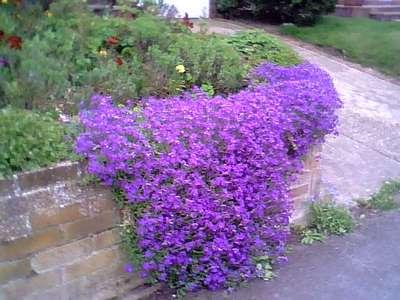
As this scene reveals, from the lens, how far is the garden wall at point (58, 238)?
2.73 metres

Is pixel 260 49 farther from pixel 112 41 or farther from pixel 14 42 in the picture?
pixel 14 42

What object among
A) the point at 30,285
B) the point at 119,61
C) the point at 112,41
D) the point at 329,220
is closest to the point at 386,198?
the point at 329,220

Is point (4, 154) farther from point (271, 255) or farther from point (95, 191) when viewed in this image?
point (271, 255)

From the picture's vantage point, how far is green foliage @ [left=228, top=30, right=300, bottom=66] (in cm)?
464

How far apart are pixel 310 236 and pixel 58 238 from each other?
1.77m

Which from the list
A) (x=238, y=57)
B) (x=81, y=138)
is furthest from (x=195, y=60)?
(x=81, y=138)

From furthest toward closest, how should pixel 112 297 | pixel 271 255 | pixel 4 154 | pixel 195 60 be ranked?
pixel 195 60 → pixel 271 255 → pixel 112 297 → pixel 4 154

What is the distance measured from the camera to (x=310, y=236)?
12.8ft

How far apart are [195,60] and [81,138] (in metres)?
1.48

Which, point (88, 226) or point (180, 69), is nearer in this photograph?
point (88, 226)

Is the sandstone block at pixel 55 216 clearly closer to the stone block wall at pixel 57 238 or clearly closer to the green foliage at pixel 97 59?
the stone block wall at pixel 57 238

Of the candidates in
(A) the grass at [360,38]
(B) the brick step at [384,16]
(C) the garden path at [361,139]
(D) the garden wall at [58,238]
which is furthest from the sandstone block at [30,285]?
(B) the brick step at [384,16]

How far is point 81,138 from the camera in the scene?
2.95 meters

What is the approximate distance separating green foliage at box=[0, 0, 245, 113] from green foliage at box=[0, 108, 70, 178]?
1.44 feet
